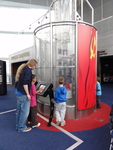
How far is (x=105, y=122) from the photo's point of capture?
3451 mm

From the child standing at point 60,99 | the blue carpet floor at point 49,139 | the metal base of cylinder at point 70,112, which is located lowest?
the blue carpet floor at point 49,139

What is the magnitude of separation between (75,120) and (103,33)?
9214 millimetres

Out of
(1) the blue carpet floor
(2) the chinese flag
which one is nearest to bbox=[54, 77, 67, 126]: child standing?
(1) the blue carpet floor

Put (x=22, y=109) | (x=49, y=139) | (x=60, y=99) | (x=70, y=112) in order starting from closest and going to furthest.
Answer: (x=49, y=139), (x=22, y=109), (x=60, y=99), (x=70, y=112)

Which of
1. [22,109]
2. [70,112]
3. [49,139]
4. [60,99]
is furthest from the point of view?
[70,112]

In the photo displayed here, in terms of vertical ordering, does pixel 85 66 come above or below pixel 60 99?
above

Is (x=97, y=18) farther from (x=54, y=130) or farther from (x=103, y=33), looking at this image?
(x=54, y=130)

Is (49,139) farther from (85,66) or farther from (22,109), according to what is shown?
(85,66)

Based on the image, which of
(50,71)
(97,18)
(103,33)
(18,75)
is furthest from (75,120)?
(97,18)

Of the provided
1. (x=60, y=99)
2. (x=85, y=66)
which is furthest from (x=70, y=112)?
(x=85, y=66)

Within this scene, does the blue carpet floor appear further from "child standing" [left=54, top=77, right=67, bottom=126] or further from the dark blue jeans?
"child standing" [left=54, top=77, right=67, bottom=126]

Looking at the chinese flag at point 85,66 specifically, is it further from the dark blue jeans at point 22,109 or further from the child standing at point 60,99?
the dark blue jeans at point 22,109

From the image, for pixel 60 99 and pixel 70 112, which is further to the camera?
pixel 70 112

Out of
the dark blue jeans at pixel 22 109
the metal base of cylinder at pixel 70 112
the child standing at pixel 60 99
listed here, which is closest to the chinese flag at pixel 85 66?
the metal base of cylinder at pixel 70 112
